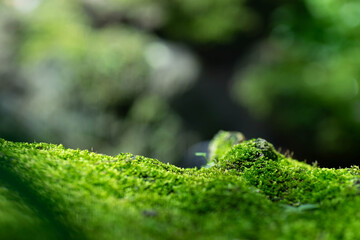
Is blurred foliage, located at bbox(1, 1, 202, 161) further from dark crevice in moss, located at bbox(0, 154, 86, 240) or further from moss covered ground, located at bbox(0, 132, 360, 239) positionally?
dark crevice in moss, located at bbox(0, 154, 86, 240)

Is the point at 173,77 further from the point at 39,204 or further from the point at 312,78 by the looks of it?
the point at 39,204

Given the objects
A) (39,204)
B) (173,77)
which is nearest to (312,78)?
(173,77)

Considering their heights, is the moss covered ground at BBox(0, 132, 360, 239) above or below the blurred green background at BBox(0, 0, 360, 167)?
below

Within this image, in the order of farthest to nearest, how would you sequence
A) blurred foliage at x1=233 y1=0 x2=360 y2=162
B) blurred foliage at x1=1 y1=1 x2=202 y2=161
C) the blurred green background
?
blurred foliage at x1=1 y1=1 x2=202 y2=161, the blurred green background, blurred foliage at x1=233 y1=0 x2=360 y2=162

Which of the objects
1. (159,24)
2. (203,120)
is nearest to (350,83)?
(203,120)

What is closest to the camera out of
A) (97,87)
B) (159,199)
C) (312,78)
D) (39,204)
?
(39,204)

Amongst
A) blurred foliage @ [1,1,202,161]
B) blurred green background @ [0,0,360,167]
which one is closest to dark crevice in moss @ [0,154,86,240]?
blurred green background @ [0,0,360,167]

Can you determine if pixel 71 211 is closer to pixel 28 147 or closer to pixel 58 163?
pixel 58 163
